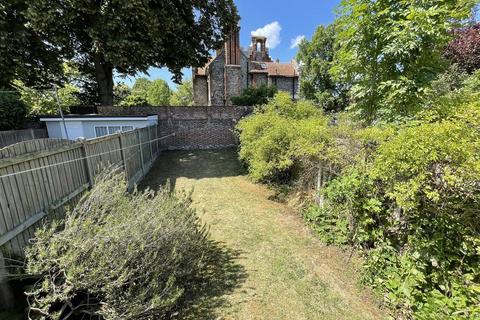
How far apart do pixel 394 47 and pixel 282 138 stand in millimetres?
3294

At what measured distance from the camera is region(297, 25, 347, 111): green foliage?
1910 centimetres

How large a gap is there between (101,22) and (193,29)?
187 inches

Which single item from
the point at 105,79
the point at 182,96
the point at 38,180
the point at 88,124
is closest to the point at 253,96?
the point at 105,79

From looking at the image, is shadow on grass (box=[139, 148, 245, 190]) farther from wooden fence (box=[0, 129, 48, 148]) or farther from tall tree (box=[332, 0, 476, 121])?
tall tree (box=[332, 0, 476, 121])

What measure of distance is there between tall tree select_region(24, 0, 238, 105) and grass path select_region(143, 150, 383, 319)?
8067 millimetres

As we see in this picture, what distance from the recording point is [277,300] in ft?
10.8

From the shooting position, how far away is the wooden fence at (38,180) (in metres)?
2.74

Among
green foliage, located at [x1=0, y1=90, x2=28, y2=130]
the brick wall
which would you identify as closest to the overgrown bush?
the brick wall

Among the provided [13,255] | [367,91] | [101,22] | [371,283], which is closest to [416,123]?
[367,91]

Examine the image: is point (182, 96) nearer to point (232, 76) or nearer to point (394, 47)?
point (232, 76)

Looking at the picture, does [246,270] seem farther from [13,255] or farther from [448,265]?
[13,255]

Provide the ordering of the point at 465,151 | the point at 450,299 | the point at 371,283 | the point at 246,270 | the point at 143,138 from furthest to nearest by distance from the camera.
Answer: the point at 143,138 < the point at 246,270 < the point at 371,283 < the point at 450,299 < the point at 465,151

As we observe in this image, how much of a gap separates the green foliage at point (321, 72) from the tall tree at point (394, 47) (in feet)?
48.9

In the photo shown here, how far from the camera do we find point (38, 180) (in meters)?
3.32
